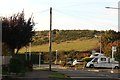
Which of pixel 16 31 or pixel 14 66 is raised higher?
pixel 16 31

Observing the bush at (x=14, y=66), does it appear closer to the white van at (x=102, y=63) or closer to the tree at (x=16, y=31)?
the tree at (x=16, y=31)

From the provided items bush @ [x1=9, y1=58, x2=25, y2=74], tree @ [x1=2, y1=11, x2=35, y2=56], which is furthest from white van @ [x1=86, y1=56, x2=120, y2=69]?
bush @ [x1=9, y1=58, x2=25, y2=74]

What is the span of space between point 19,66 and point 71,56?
58664 mm

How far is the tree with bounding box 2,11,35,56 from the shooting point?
149 feet

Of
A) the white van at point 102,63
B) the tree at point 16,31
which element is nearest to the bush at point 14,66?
the tree at point 16,31

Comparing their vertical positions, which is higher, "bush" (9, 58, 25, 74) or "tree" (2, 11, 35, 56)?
"tree" (2, 11, 35, 56)

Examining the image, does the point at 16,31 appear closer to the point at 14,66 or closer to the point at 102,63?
the point at 14,66

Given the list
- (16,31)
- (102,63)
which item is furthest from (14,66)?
(102,63)

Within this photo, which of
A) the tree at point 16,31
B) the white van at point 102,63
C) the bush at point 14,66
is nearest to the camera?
the bush at point 14,66

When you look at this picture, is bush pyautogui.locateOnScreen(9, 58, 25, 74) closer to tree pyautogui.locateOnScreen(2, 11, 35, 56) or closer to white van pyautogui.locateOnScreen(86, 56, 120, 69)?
tree pyautogui.locateOnScreen(2, 11, 35, 56)

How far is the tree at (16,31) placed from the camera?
45438 mm

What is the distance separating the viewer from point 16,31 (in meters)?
46.0

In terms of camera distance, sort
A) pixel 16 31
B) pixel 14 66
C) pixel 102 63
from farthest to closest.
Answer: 1. pixel 102 63
2. pixel 16 31
3. pixel 14 66

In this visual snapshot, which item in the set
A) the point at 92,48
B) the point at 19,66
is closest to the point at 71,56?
the point at 92,48
